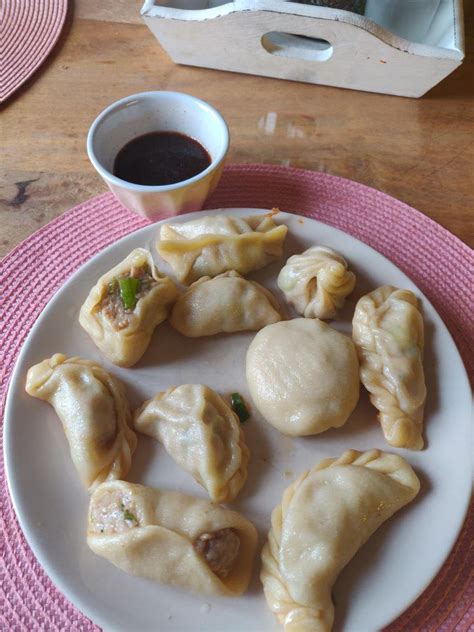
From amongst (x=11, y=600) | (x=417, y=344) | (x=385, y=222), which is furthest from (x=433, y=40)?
(x=11, y=600)

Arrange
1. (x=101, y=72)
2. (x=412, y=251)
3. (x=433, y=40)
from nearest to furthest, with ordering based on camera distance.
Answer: (x=412, y=251) < (x=433, y=40) < (x=101, y=72)

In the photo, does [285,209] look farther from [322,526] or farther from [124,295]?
[322,526]

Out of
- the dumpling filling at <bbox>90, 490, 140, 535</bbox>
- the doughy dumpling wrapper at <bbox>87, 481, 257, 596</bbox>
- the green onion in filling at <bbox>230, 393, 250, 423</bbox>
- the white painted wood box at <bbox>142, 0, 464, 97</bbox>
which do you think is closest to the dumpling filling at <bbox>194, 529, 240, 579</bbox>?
the doughy dumpling wrapper at <bbox>87, 481, 257, 596</bbox>

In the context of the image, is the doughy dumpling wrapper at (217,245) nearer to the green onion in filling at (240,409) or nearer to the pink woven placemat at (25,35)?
the green onion in filling at (240,409)

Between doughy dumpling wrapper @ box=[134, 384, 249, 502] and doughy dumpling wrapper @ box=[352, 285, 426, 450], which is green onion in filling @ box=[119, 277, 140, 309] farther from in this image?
doughy dumpling wrapper @ box=[352, 285, 426, 450]

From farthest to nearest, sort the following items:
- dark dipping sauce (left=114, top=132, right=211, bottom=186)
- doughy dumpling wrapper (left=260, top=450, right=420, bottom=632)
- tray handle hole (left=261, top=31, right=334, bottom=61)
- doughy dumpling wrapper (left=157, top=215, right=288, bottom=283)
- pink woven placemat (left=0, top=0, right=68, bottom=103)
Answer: pink woven placemat (left=0, top=0, right=68, bottom=103) < tray handle hole (left=261, top=31, right=334, bottom=61) < dark dipping sauce (left=114, top=132, right=211, bottom=186) < doughy dumpling wrapper (left=157, top=215, right=288, bottom=283) < doughy dumpling wrapper (left=260, top=450, right=420, bottom=632)

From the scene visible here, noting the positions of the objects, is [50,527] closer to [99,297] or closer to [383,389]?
[99,297]

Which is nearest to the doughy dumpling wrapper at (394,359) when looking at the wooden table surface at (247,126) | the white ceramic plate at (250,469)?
the white ceramic plate at (250,469)
